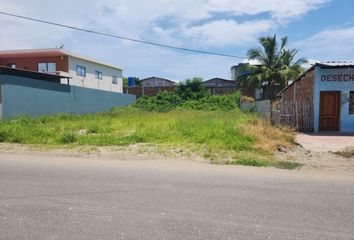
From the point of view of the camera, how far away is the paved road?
4293mm

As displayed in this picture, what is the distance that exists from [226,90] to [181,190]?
3887 centimetres

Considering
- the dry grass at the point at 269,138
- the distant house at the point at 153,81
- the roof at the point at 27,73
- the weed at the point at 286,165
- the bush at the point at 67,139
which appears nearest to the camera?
the weed at the point at 286,165

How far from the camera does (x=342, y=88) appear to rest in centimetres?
1867

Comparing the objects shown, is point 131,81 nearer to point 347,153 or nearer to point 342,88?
point 342,88

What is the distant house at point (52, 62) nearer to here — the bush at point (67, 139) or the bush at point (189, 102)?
the bush at point (189, 102)

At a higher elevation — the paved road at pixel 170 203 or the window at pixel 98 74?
the window at pixel 98 74

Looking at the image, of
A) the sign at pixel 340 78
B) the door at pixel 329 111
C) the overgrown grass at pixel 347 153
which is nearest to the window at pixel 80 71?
the door at pixel 329 111

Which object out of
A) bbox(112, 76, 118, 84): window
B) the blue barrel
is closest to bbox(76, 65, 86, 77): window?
bbox(112, 76, 118, 84): window

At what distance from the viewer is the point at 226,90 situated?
145 ft

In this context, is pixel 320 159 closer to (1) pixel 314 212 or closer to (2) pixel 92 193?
(1) pixel 314 212

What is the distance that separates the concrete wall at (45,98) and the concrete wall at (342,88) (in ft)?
55.1

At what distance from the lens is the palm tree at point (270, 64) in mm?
37906

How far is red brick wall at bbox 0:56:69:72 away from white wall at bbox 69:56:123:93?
0.71 metres

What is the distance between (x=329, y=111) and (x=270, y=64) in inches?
800
